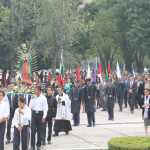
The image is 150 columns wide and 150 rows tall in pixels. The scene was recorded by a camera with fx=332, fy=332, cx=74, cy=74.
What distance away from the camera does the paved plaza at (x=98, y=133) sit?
10219 millimetres

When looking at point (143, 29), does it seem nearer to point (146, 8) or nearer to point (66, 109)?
point (146, 8)

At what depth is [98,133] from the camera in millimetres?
12227

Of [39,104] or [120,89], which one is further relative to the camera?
[120,89]

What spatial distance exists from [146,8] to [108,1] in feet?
23.9

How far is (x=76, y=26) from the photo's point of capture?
36.3m

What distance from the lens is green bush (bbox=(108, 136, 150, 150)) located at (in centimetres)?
665

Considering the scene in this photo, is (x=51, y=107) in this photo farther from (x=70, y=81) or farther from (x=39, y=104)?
(x=70, y=81)

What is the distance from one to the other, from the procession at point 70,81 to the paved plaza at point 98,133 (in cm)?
1

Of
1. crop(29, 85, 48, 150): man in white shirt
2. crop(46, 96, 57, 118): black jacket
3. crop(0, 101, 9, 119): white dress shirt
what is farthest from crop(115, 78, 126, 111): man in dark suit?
crop(0, 101, 9, 119): white dress shirt

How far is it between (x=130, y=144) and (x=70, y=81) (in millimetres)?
14454

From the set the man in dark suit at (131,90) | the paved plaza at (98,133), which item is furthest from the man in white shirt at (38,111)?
the man in dark suit at (131,90)

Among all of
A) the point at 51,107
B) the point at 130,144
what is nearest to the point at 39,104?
the point at 51,107

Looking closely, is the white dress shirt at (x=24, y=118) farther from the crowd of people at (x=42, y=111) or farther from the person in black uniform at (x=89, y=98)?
the person in black uniform at (x=89, y=98)

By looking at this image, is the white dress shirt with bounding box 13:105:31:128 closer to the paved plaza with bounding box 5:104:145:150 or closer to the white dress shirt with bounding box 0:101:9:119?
the white dress shirt with bounding box 0:101:9:119
